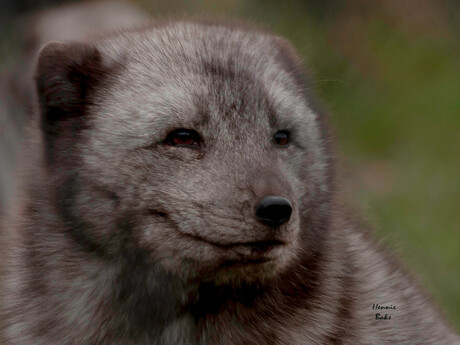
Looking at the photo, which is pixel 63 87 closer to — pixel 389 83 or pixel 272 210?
pixel 272 210

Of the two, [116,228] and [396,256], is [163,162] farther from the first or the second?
[396,256]

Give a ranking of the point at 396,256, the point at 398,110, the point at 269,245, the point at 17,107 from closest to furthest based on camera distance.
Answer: the point at 269,245 → the point at 396,256 → the point at 17,107 → the point at 398,110

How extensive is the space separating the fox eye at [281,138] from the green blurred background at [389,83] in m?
4.46

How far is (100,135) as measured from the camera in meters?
3.98

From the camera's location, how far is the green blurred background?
29.6 ft

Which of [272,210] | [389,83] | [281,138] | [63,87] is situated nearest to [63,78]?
[63,87]

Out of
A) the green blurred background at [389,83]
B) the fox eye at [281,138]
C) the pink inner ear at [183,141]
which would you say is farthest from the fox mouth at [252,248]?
the green blurred background at [389,83]

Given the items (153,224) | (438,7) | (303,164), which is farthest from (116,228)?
(438,7)

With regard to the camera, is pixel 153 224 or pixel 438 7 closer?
pixel 153 224

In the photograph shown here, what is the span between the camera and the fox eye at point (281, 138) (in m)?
4.11

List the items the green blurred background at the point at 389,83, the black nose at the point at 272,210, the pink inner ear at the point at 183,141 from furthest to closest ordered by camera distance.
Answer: the green blurred background at the point at 389,83 < the pink inner ear at the point at 183,141 < the black nose at the point at 272,210

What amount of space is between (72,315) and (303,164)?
1175 millimetres

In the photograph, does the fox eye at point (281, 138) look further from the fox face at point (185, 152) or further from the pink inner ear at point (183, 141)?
the pink inner ear at point (183, 141)

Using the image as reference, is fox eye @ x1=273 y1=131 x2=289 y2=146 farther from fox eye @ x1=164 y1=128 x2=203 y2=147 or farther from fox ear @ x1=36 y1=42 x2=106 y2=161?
fox ear @ x1=36 y1=42 x2=106 y2=161
